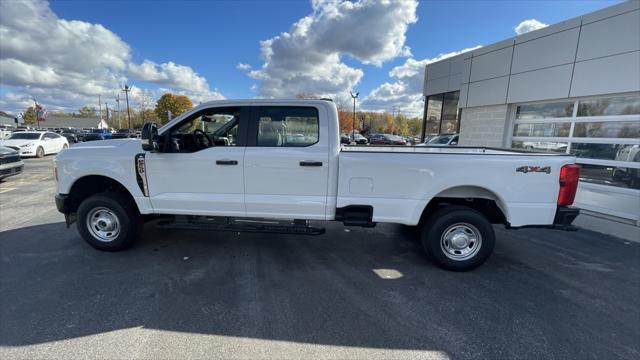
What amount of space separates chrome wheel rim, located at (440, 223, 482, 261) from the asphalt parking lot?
0.95 feet

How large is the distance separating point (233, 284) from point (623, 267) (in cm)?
532

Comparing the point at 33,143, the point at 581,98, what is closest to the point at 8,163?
the point at 33,143

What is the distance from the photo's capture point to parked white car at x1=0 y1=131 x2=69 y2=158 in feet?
53.5

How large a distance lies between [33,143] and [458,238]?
21974 millimetres

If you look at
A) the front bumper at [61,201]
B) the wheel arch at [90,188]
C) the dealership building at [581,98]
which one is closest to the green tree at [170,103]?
the dealership building at [581,98]

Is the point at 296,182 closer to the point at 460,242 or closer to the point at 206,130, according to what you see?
the point at 206,130

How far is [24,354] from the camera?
2410 millimetres

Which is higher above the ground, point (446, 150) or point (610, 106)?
point (610, 106)

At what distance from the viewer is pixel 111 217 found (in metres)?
4.28

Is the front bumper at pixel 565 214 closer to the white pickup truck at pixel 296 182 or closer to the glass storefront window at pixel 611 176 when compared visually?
the white pickup truck at pixel 296 182

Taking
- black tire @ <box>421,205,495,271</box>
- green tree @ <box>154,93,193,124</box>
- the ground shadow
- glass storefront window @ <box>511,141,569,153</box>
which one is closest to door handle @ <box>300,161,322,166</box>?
the ground shadow

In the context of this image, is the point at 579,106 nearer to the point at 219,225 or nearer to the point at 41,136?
the point at 219,225

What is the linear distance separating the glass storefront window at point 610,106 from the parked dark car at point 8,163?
15985mm

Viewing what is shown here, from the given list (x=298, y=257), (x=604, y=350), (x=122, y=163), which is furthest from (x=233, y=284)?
(x=604, y=350)
